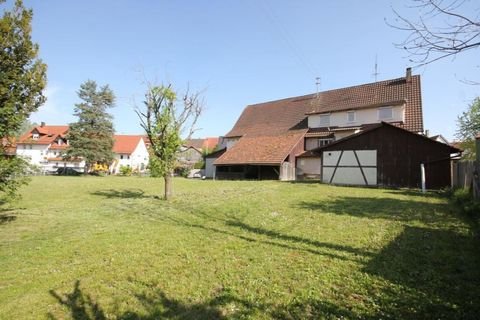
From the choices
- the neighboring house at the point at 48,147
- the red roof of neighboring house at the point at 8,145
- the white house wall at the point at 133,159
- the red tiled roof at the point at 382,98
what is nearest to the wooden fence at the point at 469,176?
the red tiled roof at the point at 382,98

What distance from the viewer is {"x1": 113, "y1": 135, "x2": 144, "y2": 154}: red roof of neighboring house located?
6391 centimetres

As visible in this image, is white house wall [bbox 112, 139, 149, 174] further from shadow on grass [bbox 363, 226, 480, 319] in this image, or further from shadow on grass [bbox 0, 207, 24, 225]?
shadow on grass [bbox 363, 226, 480, 319]

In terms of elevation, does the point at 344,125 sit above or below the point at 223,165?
above

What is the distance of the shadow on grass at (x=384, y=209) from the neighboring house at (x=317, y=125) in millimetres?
11947

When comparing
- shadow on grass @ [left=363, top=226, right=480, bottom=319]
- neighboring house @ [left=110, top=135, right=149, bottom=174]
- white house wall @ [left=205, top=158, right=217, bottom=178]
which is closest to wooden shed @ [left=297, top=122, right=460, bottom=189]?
A: shadow on grass @ [left=363, top=226, right=480, bottom=319]

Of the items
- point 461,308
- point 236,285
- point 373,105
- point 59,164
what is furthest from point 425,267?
point 59,164

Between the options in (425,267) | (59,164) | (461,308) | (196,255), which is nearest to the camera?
(461,308)

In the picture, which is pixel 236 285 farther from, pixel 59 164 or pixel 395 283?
pixel 59 164

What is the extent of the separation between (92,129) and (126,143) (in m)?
18.0

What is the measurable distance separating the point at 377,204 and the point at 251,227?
6864 mm

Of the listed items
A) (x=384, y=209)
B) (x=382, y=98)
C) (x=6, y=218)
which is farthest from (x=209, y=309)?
(x=382, y=98)

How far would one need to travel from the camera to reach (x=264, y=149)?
33.0 m

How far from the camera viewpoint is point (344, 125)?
1254 inches

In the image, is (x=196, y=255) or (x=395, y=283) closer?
(x=395, y=283)
